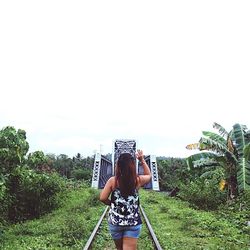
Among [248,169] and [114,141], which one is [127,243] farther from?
[114,141]

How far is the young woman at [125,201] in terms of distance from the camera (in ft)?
15.4

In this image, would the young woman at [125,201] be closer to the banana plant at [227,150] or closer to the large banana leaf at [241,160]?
the large banana leaf at [241,160]

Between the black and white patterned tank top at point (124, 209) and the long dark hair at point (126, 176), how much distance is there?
0.06 meters

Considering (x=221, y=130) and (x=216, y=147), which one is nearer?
(x=216, y=147)

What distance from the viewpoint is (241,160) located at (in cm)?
1761

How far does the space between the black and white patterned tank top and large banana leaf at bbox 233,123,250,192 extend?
11746mm

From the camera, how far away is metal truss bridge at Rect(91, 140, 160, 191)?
43.0 m

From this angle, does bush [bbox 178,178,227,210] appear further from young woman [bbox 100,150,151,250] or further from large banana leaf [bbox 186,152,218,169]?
young woman [bbox 100,150,151,250]

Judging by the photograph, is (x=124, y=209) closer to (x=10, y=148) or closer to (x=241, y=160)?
(x=10, y=148)

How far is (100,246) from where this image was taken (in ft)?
30.5

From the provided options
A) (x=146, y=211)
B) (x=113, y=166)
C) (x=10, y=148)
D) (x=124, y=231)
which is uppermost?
(x=113, y=166)

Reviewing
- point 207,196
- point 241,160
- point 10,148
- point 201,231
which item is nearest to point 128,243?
point 201,231

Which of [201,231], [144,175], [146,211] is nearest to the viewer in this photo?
[144,175]

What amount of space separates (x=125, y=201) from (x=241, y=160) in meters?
13.8
